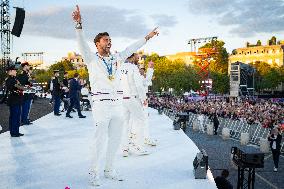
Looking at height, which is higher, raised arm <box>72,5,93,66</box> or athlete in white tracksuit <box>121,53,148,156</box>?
raised arm <box>72,5,93,66</box>

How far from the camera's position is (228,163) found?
59.5 feet

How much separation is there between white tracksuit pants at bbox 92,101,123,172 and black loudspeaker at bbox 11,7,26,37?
54.2 ft

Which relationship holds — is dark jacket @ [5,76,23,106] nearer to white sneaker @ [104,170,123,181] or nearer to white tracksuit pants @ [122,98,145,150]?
white tracksuit pants @ [122,98,145,150]

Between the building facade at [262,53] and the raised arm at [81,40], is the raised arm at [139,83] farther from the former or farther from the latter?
the building facade at [262,53]

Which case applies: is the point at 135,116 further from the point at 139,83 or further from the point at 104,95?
the point at 104,95

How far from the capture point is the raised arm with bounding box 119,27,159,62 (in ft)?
17.0

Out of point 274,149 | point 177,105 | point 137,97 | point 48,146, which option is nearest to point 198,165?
point 137,97

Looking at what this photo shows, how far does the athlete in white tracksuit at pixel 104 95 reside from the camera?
4.69 metres

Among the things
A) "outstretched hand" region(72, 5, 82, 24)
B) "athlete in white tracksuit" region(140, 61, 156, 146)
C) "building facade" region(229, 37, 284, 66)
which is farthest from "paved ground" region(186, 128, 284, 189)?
"building facade" region(229, 37, 284, 66)

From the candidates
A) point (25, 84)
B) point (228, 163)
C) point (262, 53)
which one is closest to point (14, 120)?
point (25, 84)

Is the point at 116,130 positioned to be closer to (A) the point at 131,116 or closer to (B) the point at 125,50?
(B) the point at 125,50

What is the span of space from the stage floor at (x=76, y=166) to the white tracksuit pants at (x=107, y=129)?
19cm

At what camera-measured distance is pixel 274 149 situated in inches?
575

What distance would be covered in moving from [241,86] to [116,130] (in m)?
63.9
